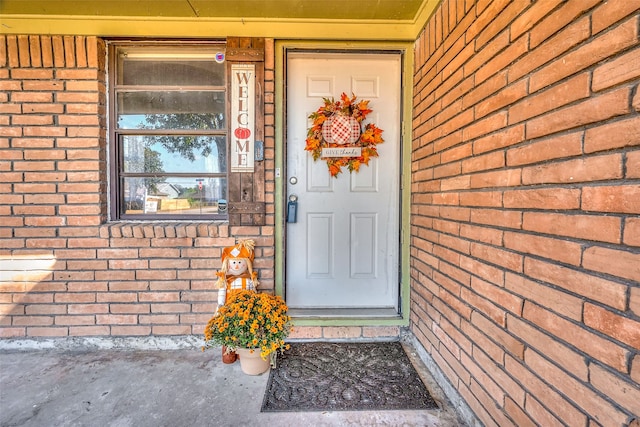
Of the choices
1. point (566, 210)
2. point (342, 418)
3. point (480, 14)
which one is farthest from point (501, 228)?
point (342, 418)

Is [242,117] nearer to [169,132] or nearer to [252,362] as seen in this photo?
[169,132]

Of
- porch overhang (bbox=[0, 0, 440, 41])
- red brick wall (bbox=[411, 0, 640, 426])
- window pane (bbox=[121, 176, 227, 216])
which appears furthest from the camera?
window pane (bbox=[121, 176, 227, 216])

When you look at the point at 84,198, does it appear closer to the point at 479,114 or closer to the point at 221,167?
the point at 221,167

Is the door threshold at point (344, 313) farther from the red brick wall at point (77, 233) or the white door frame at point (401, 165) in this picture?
the red brick wall at point (77, 233)

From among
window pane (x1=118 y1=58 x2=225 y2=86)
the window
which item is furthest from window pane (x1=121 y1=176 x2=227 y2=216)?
window pane (x1=118 y1=58 x2=225 y2=86)

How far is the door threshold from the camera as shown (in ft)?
7.70

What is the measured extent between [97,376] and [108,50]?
87.7 inches

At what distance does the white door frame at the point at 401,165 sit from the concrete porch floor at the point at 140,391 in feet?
1.45

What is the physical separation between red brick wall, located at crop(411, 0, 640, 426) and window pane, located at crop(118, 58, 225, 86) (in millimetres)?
1600

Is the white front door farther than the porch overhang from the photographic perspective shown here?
Yes

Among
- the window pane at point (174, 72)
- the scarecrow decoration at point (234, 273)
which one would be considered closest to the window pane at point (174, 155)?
the window pane at point (174, 72)

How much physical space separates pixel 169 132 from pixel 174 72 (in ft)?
1.49

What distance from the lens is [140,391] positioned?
181cm

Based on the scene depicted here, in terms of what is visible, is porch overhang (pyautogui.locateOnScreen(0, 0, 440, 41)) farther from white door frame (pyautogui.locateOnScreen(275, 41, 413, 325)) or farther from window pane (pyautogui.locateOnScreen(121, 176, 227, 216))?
window pane (pyautogui.locateOnScreen(121, 176, 227, 216))
